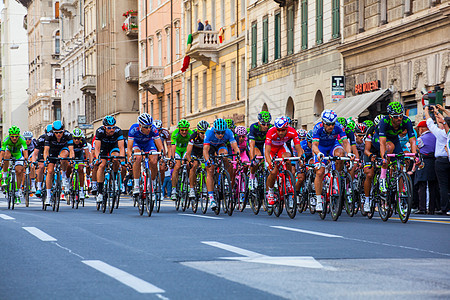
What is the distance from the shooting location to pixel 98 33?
259ft

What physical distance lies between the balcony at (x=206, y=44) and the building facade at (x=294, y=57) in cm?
401

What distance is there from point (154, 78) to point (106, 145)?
4242 centimetres

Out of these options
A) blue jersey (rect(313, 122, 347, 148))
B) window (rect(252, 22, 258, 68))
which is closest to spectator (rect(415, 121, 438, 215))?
blue jersey (rect(313, 122, 347, 148))

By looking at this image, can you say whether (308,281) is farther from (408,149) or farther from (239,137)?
(239,137)

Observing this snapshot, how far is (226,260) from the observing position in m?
9.82

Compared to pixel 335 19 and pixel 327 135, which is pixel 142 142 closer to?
pixel 327 135

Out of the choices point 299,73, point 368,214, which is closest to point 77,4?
point 299,73

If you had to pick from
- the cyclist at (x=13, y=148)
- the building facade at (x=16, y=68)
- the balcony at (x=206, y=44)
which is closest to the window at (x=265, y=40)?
the balcony at (x=206, y=44)

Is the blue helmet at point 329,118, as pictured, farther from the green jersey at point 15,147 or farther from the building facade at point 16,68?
the building facade at point 16,68

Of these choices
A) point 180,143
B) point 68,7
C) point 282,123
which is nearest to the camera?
point 282,123

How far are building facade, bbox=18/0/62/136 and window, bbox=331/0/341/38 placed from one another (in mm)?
73268

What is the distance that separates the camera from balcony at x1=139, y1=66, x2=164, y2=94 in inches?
2461

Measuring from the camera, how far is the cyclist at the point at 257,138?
1845cm

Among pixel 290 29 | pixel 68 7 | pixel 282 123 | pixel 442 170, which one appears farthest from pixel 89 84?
pixel 282 123
